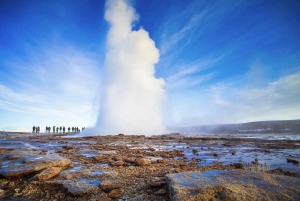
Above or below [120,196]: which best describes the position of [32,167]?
above

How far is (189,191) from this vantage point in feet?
13.4

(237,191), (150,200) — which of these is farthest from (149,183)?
(237,191)

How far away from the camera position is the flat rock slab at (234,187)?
372 cm

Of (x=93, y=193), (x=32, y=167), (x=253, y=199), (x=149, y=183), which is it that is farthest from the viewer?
(x=32, y=167)

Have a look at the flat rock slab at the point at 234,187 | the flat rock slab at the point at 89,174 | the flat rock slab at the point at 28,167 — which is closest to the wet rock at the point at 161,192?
the flat rock slab at the point at 234,187

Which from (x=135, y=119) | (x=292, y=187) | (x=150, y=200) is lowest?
(x=150, y=200)

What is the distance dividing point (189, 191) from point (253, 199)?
1359mm

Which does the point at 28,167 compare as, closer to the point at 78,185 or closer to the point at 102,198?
the point at 78,185

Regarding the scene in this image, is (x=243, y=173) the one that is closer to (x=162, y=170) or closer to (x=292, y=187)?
(x=292, y=187)

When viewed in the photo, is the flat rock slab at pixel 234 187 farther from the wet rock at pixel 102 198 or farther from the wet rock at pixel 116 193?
the wet rock at pixel 102 198

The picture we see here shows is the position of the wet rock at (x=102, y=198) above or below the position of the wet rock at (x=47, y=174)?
below

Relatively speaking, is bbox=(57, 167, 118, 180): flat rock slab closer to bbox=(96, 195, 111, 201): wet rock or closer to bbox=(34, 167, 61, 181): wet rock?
bbox=(34, 167, 61, 181): wet rock

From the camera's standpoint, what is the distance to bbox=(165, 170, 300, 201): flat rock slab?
3719 mm

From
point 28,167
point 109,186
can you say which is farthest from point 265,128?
point 28,167
